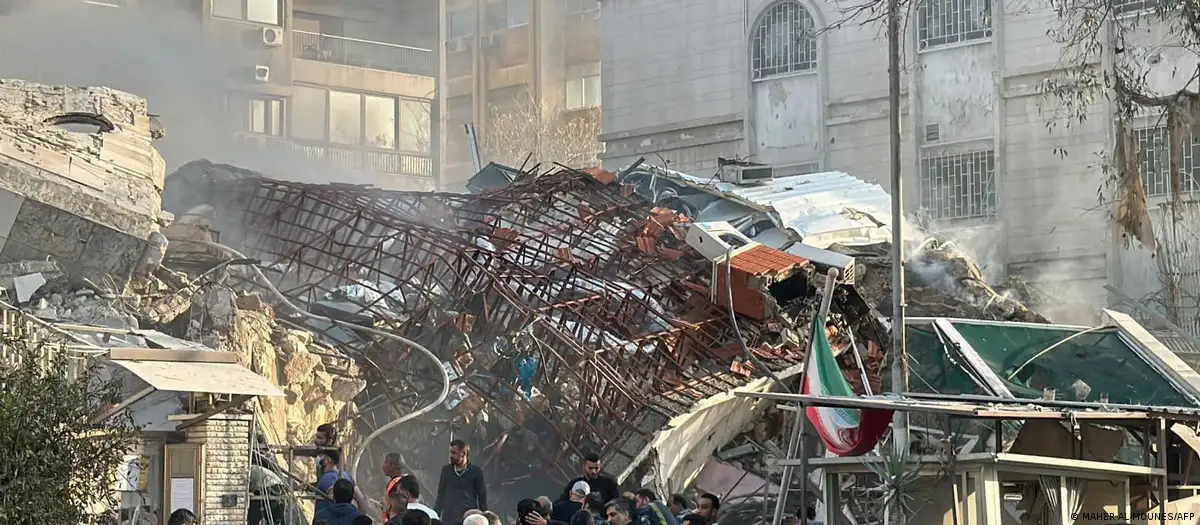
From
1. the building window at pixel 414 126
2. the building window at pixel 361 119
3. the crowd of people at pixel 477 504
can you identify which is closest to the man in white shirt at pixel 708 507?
the crowd of people at pixel 477 504

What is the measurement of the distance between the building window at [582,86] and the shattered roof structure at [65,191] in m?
34.9

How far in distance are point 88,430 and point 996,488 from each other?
5.62m

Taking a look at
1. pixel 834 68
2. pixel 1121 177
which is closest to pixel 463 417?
pixel 1121 177

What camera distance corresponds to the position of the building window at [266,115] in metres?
46.3

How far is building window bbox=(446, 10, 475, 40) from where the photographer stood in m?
55.4

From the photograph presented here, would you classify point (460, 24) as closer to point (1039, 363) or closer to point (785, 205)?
point (785, 205)

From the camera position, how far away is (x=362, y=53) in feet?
171

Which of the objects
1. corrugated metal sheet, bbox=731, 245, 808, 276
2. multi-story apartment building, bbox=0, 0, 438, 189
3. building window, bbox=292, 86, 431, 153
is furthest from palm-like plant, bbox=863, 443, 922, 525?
building window, bbox=292, 86, 431, 153

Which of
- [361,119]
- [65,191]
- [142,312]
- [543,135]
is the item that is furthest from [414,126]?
[65,191]

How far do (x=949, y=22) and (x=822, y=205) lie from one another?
9.37 meters

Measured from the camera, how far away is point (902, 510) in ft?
33.4

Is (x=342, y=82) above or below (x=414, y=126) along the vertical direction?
above

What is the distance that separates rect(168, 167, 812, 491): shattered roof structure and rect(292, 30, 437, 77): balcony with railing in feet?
89.3

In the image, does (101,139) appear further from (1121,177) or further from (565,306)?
(1121,177)
